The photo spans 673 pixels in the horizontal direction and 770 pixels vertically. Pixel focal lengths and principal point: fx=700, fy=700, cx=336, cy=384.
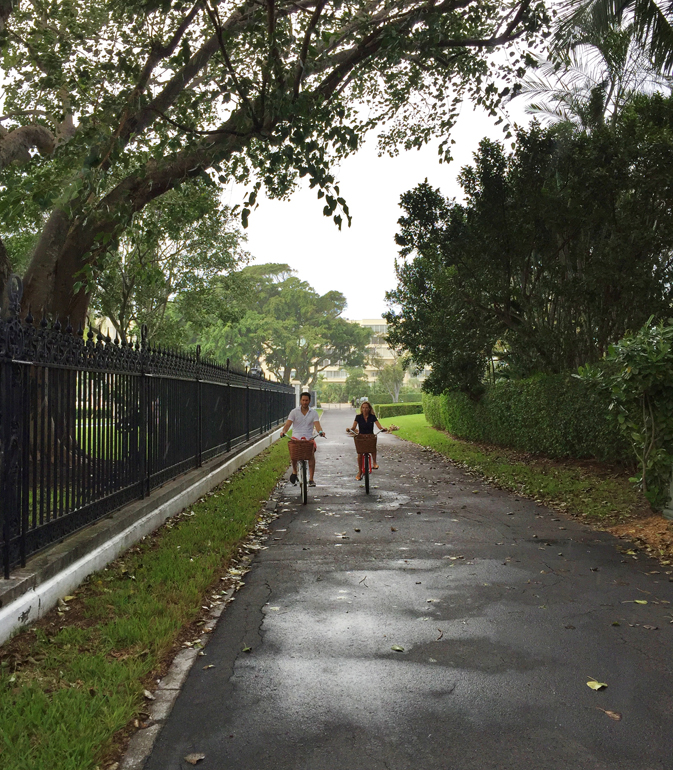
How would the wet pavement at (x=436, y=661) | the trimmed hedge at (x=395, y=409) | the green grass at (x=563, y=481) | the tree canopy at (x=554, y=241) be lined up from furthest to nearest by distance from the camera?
1. the trimmed hedge at (x=395, y=409)
2. the tree canopy at (x=554, y=241)
3. the green grass at (x=563, y=481)
4. the wet pavement at (x=436, y=661)

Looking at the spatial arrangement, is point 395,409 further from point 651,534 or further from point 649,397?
point 651,534

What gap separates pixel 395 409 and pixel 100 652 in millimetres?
46267

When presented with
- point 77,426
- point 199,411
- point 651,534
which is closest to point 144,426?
point 77,426

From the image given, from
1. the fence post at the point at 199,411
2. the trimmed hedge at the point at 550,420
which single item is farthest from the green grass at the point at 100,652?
the trimmed hedge at the point at 550,420

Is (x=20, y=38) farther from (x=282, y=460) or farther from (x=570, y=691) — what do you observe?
(x=570, y=691)

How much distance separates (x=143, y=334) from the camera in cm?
884

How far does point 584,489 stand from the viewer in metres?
11.6

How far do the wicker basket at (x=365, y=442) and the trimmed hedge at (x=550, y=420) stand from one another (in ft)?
12.1

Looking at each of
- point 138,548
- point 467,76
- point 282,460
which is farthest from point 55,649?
point 282,460

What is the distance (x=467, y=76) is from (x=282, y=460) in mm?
9859

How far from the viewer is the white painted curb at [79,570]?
4.61m

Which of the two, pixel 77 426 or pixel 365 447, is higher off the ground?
pixel 77 426

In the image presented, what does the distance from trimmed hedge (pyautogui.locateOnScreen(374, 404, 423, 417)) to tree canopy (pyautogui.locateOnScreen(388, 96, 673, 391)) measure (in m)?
28.2

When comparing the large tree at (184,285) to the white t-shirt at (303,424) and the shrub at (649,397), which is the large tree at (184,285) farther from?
the shrub at (649,397)
